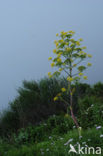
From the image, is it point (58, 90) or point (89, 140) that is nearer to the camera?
point (89, 140)

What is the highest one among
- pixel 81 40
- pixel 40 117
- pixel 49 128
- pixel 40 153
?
pixel 81 40

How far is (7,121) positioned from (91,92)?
4415 mm

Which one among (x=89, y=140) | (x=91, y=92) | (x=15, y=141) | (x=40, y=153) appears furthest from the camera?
(x=91, y=92)

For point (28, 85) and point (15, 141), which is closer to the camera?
point (15, 141)

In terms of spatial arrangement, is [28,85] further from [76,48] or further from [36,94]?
[76,48]

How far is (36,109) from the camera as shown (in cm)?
820

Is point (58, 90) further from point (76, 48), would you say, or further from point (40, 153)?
point (40, 153)

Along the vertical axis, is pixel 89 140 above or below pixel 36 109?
below

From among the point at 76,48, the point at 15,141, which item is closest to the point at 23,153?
the point at 15,141

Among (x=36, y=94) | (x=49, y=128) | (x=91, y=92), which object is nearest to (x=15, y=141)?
(x=49, y=128)

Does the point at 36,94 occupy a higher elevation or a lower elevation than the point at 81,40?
lower

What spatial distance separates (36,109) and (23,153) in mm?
4015

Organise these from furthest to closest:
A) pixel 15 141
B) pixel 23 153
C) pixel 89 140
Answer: pixel 15 141, pixel 23 153, pixel 89 140

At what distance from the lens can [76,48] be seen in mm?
5742
